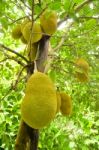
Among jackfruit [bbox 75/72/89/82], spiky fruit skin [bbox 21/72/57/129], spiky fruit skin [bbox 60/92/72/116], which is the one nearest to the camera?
spiky fruit skin [bbox 21/72/57/129]

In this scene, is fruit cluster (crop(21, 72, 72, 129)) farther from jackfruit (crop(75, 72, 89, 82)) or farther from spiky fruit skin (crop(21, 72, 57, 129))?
jackfruit (crop(75, 72, 89, 82))

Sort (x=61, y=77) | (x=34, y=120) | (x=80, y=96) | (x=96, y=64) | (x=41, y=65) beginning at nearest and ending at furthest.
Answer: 1. (x=34, y=120)
2. (x=41, y=65)
3. (x=96, y=64)
4. (x=61, y=77)
5. (x=80, y=96)

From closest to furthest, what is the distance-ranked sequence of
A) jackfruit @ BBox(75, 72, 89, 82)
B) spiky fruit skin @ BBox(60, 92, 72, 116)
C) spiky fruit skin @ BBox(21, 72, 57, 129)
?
spiky fruit skin @ BBox(21, 72, 57, 129) < spiky fruit skin @ BBox(60, 92, 72, 116) < jackfruit @ BBox(75, 72, 89, 82)

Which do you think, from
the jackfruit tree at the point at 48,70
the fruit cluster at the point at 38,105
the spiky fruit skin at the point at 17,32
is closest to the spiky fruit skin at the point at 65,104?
the jackfruit tree at the point at 48,70

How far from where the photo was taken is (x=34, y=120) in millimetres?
756

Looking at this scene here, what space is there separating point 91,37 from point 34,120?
92 centimetres

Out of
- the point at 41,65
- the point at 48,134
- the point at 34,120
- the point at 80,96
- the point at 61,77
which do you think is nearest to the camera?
the point at 34,120

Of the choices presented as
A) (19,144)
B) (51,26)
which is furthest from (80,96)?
(19,144)

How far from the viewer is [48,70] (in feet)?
3.64

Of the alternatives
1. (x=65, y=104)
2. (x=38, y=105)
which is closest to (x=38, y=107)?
(x=38, y=105)

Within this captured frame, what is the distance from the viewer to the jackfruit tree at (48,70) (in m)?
0.80

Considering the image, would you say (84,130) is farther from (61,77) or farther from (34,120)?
(34,120)

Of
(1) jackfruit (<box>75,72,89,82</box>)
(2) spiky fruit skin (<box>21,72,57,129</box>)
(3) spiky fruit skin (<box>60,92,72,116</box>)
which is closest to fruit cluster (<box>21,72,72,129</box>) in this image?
(2) spiky fruit skin (<box>21,72,57,129</box>)

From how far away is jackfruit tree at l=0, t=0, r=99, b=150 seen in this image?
80 centimetres
